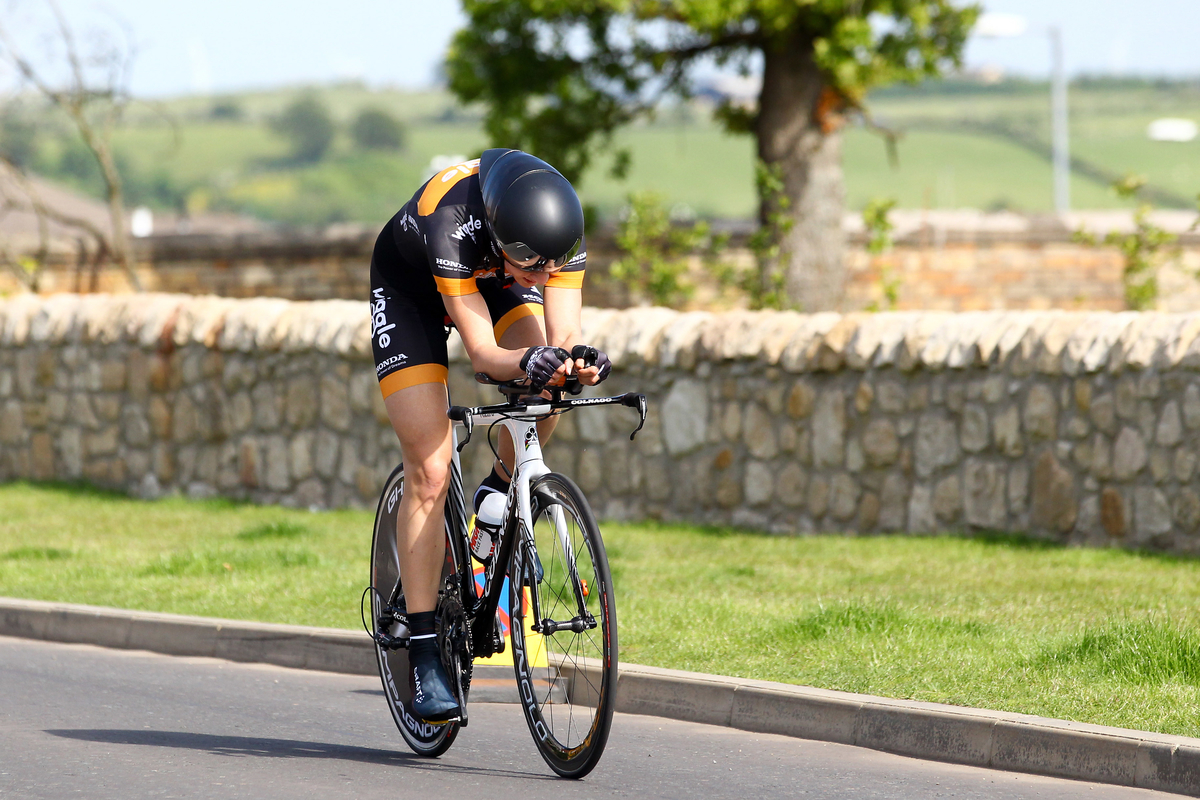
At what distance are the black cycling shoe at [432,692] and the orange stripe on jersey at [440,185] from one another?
4.82ft

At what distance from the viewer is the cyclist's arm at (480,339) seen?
15.3 ft

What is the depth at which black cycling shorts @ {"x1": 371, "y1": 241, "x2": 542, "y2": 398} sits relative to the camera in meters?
5.14

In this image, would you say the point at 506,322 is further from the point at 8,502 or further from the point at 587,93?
the point at 587,93

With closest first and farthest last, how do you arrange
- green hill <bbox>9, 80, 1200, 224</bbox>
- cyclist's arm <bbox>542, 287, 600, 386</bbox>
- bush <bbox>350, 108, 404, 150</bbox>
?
1. cyclist's arm <bbox>542, 287, 600, 386</bbox>
2. green hill <bbox>9, 80, 1200, 224</bbox>
3. bush <bbox>350, 108, 404, 150</bbox>

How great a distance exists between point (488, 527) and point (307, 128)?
123018 mm

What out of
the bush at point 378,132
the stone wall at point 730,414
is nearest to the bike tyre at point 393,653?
the stone wall at point 730,414

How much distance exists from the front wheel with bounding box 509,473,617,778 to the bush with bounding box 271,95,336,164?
115 meters

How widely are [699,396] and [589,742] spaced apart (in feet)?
19.7

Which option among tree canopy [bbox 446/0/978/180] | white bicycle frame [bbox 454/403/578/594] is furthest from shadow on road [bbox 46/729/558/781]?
tree canopy [bbox 446/0/978/180]

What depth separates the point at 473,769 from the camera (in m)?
5.27

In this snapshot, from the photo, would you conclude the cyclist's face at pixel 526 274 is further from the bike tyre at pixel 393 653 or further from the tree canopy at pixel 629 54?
the tree canopy at pixel 629 54

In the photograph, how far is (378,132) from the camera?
119000mm

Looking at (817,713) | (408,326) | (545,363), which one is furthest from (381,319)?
(817,713)

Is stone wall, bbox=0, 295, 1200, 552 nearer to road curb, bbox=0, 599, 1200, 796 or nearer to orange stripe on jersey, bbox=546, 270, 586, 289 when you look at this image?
road curb, bbox=0, 599, 1200, 796
